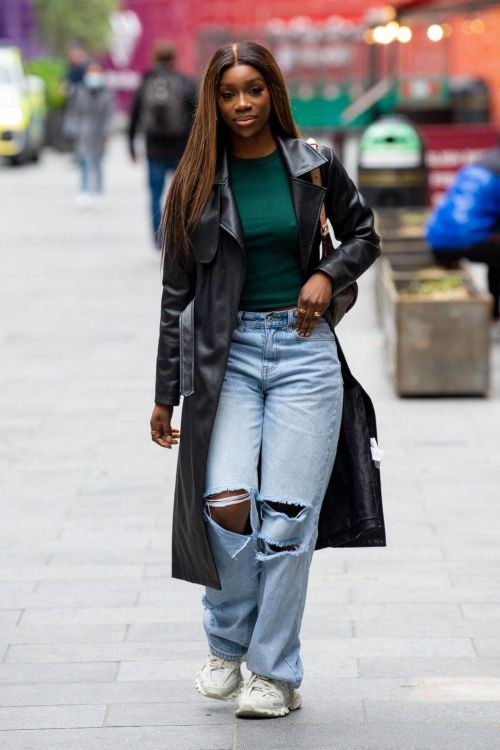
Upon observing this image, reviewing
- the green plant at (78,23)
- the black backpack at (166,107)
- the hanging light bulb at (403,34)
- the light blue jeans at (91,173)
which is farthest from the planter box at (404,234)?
the green plant at (78,23)

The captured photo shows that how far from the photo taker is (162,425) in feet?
13.3

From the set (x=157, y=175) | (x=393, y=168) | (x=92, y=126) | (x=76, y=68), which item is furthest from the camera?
(x=76, y=68)

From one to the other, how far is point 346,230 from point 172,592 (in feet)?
5.59

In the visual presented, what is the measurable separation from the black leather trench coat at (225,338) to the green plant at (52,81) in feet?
89.2

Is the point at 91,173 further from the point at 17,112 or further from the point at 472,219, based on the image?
the point at 472,219

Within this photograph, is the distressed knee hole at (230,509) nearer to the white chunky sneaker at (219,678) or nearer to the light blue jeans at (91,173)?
the white chunky sneaker at (219,678)

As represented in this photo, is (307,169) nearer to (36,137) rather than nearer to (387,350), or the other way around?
(387,350)

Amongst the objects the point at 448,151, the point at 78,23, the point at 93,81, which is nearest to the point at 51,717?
the point at 448,151

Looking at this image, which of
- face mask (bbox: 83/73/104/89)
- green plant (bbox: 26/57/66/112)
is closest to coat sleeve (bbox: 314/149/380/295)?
face mask (bbox: 83/73/104/89)

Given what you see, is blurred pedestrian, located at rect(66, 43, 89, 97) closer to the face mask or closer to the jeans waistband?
the face mask

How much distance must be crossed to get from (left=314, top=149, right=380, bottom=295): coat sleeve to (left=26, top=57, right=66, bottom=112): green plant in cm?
2717

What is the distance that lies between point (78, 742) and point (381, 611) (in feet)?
4.48

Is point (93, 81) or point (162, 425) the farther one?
point (93, 81)

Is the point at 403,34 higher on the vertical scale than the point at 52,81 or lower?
higher
